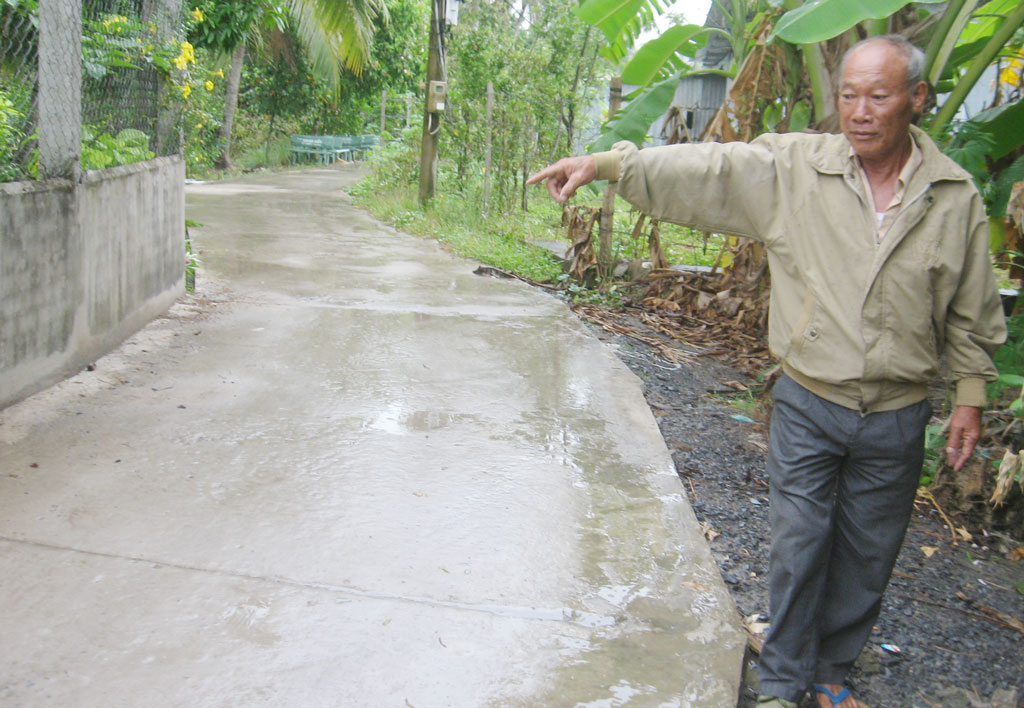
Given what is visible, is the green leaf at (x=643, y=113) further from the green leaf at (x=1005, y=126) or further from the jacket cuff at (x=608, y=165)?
the jacket cuff at (x=608, y=165)

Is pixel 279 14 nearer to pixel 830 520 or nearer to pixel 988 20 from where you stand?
pixel 988 20

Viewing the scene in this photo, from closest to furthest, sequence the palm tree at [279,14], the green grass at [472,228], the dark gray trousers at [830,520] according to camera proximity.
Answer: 1. the dark gray trousers at [830,520]
2. the palm tree at [279,14]
3. the green grass at [472,228]

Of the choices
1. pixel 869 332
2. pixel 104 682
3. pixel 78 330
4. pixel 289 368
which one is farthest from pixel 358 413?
pixel 869 332

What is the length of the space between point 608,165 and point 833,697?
5.44ft

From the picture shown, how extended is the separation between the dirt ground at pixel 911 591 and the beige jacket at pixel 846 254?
2.91 feet

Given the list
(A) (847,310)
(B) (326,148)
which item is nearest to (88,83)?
(A) (847,310)

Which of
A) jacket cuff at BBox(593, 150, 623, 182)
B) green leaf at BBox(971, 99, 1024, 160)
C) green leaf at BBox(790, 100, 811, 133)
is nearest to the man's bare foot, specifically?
jacket cuff at BBox(593, 150, 623, 182)

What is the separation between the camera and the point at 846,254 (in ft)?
8.16

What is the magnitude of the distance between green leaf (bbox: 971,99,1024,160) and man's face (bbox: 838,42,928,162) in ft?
8.11

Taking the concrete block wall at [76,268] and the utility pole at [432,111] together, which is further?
the utility pole at [432,111]

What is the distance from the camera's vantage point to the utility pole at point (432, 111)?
12492mm

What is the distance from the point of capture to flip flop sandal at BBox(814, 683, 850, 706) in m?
2.71

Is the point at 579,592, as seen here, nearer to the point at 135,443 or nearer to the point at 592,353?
the point at 135,443

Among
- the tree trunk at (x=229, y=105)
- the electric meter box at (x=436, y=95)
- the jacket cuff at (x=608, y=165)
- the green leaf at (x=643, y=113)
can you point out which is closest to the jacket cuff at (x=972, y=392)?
the jacket cuff at (x=608, y=165)
